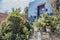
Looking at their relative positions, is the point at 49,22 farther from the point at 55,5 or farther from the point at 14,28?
the point at 14,28

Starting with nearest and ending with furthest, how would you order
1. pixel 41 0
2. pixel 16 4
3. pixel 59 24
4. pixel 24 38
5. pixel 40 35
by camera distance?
pixel 59 24 → pixel 40 35 → pixel 24 38 → pixel 41 0 → pixel 16 4

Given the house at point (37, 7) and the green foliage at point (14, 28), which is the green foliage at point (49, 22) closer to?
the green foliage at point (14, 28)

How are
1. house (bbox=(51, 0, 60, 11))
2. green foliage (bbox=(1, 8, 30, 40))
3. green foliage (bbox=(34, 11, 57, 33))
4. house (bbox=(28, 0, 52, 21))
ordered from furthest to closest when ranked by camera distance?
house (bbox=(28, 0, 52, 21))
green foliage (bbox=(1, 8, 30, 40))
house (bbox=(51, 0, 60, 11))
green foliage (bbox=(34, 11, 57, 33))

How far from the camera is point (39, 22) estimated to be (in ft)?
31.1

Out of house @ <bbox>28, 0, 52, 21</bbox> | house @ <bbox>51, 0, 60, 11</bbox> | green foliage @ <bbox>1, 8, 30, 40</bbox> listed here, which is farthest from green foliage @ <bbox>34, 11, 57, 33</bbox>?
house @ <bbox>28, 0, 52, 21</bbox>

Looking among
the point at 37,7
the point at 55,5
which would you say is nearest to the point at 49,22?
the point at 55,5

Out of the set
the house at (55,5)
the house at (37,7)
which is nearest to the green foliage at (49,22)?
the house at (55,5)

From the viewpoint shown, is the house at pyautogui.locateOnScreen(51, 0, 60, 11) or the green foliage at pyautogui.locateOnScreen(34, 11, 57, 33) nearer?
the green foliage at pyautogui.locateOnScreen(34, 11, 57, 33)

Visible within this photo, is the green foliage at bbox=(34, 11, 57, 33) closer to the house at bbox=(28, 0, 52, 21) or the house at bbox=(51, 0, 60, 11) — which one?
the house at bbox=(51, 0, 60, 11)

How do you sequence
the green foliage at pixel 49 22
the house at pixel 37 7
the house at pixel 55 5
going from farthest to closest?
the house at pixel 37 7 → the house at pixel 55 5 → the green foliage at pixel 49 22

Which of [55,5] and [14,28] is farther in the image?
[14,28]

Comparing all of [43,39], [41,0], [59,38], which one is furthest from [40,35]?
[41,0]

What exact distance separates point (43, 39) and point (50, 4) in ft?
8.53

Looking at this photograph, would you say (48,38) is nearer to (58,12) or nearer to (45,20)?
(45,20)
